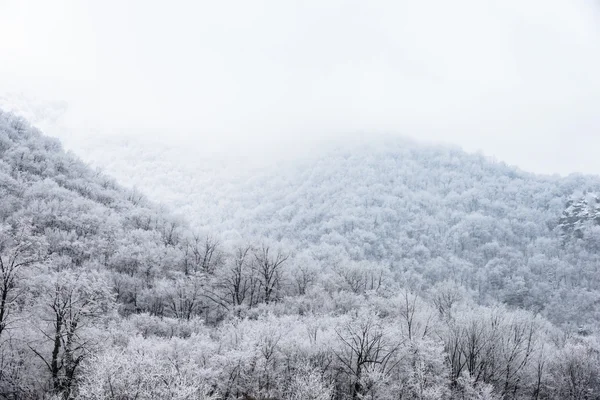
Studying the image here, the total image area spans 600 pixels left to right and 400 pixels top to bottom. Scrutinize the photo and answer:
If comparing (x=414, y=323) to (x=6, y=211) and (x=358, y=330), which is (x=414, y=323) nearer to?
(x=358, y=330)

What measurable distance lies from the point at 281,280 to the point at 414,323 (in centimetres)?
3023

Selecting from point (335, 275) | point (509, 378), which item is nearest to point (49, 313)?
point (509, 378)

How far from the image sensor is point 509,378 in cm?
6050

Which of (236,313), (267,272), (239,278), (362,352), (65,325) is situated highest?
(267,272)

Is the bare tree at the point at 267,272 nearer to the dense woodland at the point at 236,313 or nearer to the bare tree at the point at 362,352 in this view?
the dense woodland at the point at 236,313

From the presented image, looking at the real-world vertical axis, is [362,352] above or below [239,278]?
below

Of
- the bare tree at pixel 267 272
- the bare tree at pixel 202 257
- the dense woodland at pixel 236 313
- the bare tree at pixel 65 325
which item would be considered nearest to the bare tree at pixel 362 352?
the dense woodland at pixel 236 313

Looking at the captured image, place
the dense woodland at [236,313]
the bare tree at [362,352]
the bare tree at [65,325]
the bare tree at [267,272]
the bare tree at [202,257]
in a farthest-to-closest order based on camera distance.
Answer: the bare tree at [202,257] → the bare tree at [267,272] → the bare tree at [362,352] → the dense woodland at [236,313] → the bare tree at [65,325]

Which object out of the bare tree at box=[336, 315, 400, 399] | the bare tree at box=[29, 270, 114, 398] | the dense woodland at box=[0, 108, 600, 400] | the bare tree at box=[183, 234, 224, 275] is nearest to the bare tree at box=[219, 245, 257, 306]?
the dense woodland at box=[0, 108, 600, 400]

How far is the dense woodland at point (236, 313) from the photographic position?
141 ft

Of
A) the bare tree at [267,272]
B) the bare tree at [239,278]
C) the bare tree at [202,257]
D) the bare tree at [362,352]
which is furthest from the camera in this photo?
the bare tree at [202,257]

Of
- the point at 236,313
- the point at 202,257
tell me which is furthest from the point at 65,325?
the point at 202,257

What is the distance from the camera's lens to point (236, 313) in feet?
246

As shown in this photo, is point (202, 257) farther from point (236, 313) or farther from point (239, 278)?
point (236, 313)
